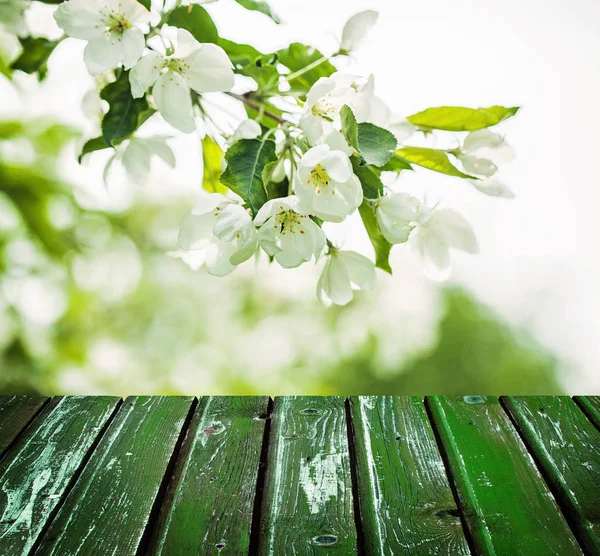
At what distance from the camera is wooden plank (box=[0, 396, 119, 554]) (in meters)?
0.98

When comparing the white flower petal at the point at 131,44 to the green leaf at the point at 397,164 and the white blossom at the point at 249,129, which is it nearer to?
the white blossom at the point at 249,129

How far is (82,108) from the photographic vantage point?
3.37 ft

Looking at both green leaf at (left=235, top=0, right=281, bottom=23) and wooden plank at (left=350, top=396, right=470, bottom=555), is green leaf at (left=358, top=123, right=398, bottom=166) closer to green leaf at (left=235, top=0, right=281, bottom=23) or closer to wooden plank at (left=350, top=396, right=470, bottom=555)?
green leaf at (left=235, top=0, right=281, bottom=23)

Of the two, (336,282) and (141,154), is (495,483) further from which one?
(141,154)

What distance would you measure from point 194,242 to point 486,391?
16.2 feet

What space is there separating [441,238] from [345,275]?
128mm

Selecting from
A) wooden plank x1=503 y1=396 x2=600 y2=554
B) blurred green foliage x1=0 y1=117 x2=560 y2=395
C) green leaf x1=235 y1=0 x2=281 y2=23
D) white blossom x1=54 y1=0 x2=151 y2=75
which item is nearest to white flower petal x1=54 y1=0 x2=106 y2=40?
white blossom x1=54 y1=0 x2=151 y2=75

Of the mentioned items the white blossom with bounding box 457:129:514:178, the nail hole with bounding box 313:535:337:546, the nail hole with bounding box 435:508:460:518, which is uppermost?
the white blossom with bounding box 457:129:514:178

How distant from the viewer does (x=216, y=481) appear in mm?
1081

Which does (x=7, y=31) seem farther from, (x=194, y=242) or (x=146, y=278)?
(x=146, y=278)

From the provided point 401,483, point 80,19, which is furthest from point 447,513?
point 80,19

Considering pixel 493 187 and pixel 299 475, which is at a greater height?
pixel 493 187

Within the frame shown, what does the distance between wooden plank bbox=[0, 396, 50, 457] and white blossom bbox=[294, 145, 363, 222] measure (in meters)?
0.72

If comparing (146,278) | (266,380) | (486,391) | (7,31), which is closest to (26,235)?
(146,278)
